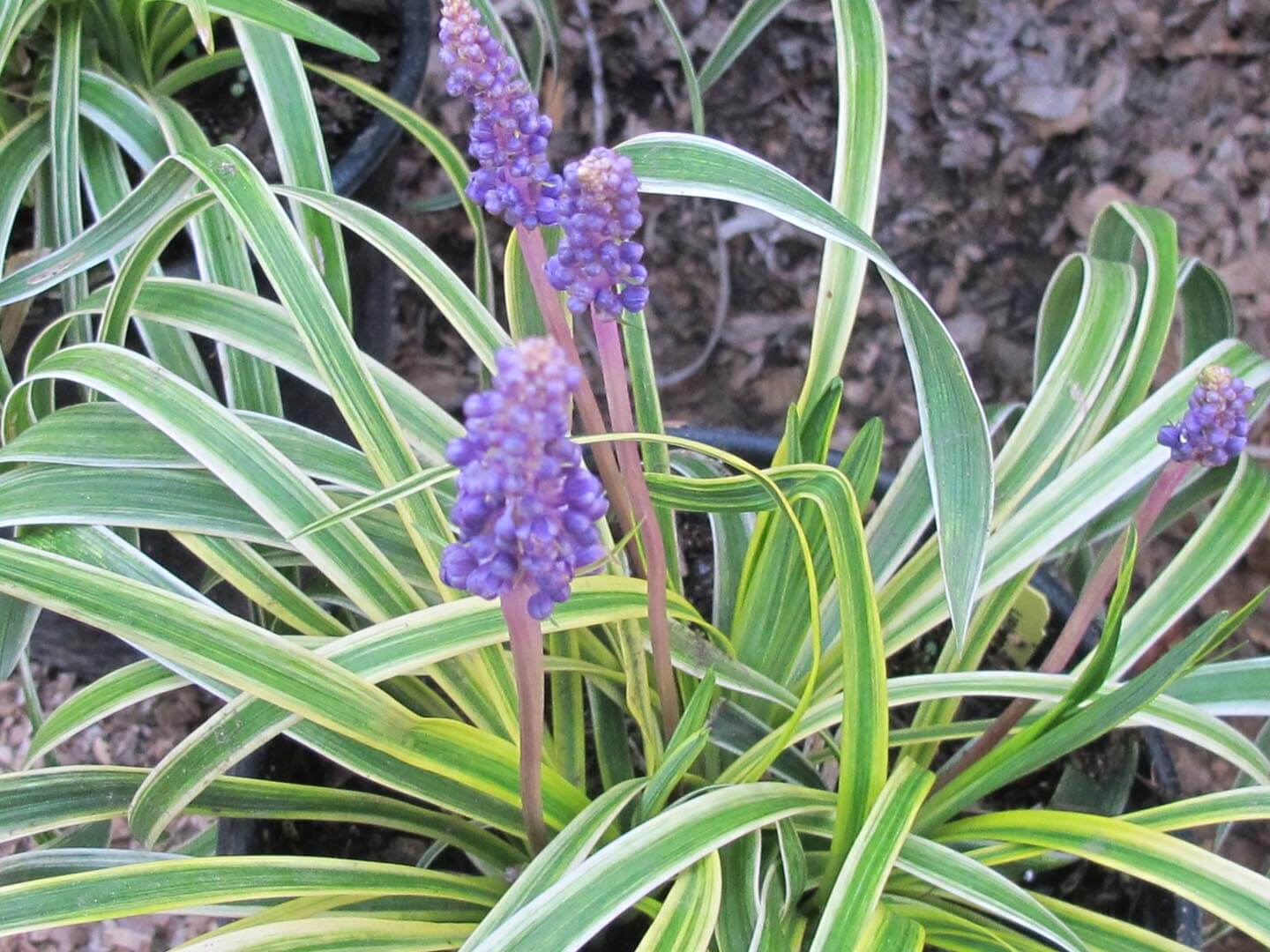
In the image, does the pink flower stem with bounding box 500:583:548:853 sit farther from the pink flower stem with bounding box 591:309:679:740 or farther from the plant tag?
the plant tag

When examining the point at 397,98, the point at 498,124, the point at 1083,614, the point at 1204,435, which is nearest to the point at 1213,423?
the point at 1204,435

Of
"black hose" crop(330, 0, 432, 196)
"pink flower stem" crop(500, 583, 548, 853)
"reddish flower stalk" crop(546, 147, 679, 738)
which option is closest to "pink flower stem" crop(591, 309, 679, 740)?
"reddish flower stalk" crop(546, 147, 679, 738)

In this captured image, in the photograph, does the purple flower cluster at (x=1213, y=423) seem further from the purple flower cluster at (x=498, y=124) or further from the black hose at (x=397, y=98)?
the black hose at (x=397, y=98)

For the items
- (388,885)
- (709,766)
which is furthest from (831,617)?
(388,885)

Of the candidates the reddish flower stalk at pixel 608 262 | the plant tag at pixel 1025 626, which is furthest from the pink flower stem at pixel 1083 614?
the reddish flower stalk at pixel 608 262

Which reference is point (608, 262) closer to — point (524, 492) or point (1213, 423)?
point (524, 492)

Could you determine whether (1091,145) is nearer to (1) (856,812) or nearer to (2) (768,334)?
(2) (768,334)
